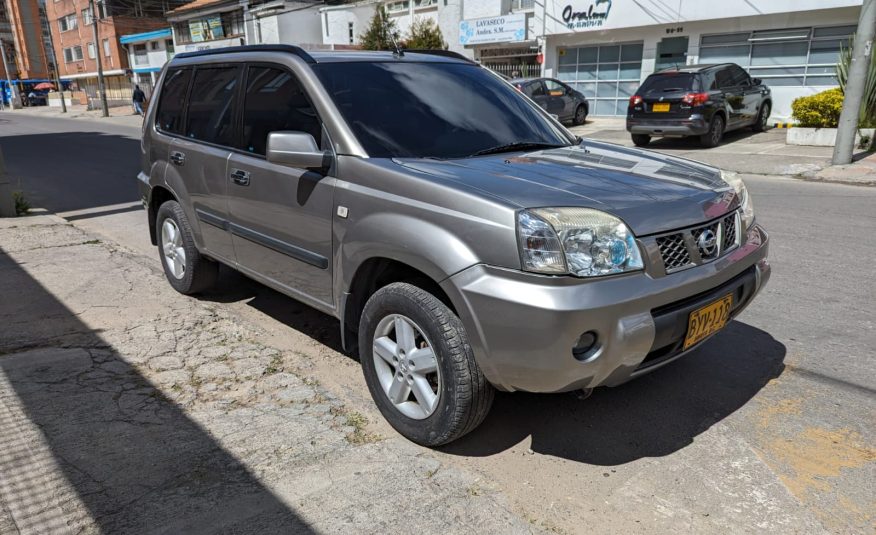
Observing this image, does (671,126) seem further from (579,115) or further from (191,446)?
(191,446)

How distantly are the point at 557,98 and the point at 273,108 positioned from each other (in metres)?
16.9

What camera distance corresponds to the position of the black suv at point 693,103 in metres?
14.0

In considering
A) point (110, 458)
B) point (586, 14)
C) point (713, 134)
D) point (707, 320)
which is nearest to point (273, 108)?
point (110, 458)

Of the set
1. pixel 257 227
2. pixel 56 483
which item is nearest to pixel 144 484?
pixel 56 483

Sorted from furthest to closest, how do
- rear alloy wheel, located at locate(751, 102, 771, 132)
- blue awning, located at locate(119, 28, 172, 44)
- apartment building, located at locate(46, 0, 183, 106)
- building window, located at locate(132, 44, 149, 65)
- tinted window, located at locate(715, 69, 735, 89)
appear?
apartment building, located at locate(46, 0, 183, 106)
building window, located at locate(132, 44, 149, 65)
blue awning, located at locate(119, 28, 172, 44)
rear alloy wheel, located at locate(751, 102, 771, 132)
tinted window, located at locate(715, 69, 735, 89)

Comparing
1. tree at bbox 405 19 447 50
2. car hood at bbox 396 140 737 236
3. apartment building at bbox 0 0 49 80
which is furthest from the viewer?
apartment building at bbox 0 0 49 80

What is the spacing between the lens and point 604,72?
22547 mm

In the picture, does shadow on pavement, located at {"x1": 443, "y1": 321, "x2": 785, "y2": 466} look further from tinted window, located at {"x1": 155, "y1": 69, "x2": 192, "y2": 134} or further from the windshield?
tinted window, located at {"x1": 155, "y1": 69, "x2": 192, "y2": 134}

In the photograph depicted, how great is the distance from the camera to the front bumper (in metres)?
2.45

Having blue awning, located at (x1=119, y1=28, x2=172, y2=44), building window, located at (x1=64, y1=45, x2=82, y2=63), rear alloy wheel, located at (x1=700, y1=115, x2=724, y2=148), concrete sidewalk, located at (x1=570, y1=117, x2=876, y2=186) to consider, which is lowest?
concrete sidewalk, located at (x1=570, y1=117, x2=876, y2=186)

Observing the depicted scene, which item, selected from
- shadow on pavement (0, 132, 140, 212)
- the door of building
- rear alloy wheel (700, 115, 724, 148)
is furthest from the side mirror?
the door of building

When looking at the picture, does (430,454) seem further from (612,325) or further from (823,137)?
(823,137)

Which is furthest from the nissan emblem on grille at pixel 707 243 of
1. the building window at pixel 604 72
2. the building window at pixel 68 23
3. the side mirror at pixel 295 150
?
the building window at pixel 68 23

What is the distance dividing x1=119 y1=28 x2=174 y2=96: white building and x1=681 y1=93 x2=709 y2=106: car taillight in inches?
1754
